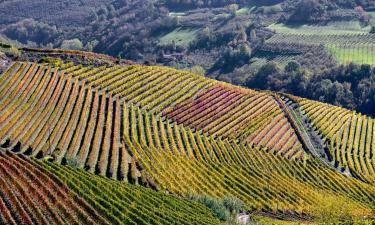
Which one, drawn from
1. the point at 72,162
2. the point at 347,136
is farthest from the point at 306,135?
the point at 72,162

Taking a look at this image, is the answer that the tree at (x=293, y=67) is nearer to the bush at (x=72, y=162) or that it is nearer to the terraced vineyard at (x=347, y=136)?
the terraced vineyard at (x=347, y=136)

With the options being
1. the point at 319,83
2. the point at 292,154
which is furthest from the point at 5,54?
the point at 319,83

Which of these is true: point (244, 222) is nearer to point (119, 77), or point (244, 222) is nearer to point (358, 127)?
point (119, 77)

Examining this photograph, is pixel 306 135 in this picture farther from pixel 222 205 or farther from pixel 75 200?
pixel 75 200

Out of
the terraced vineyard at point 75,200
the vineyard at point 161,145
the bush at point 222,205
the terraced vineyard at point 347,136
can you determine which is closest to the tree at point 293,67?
the terraced vineyard at point 347,136

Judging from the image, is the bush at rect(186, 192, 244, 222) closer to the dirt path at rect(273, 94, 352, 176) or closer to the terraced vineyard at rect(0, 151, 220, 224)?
the terraced vineyard at rect(0, 151, 220, 224)
